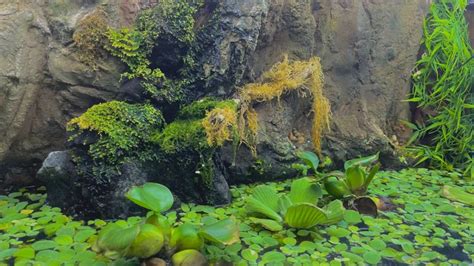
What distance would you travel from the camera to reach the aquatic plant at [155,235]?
206 cm

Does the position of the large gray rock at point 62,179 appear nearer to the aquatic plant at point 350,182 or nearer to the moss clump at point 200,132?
the moss clump at point 200,132

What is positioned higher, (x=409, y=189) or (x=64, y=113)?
(x=64, y=113)

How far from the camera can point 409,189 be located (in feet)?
11.8

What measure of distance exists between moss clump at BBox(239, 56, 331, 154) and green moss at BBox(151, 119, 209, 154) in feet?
1.81

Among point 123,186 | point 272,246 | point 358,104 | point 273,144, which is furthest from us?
point 358,104

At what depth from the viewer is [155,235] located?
2105mm

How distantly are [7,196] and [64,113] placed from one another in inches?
26.3

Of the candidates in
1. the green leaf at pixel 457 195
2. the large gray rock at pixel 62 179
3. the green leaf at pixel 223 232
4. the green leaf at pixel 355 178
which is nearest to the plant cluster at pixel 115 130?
the large gray rock at pixel 62 179

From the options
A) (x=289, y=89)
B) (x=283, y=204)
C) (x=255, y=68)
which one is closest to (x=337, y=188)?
(x=283, y=204)

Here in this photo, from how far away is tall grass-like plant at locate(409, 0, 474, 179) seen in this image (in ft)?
13.9

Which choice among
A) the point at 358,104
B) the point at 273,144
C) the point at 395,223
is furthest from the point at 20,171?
the point at 358,104

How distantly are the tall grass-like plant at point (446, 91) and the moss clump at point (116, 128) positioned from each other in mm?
2680

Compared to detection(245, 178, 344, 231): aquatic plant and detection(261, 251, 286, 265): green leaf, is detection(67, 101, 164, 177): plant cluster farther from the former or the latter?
detection(261, 251, 286, 265): green leaf

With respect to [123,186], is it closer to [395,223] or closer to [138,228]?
[138,228]
